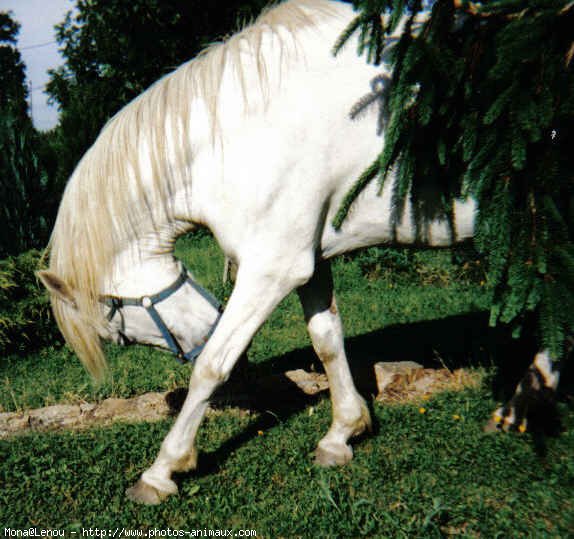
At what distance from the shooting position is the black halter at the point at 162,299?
118 inches

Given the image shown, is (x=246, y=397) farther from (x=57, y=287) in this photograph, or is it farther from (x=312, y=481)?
(x=57, y=287)

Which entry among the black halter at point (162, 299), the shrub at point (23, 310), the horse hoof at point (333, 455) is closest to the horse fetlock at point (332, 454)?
the horse hoof at point (333, 455)

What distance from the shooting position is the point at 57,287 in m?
2.99

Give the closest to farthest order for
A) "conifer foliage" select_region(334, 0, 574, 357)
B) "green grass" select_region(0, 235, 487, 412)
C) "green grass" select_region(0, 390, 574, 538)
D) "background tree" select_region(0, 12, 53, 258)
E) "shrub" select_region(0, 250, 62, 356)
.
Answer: "conifer foliage" select_region(334, 0, 574, 357), "green grass" select_region(0, 390, 574, 538), "green grass" select_region(0, 235, 487, 412), "shrub" select_region(0, 250, 62, 356), "background tree" select_region(0, 12, 53, 258)

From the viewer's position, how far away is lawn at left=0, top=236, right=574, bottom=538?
269cm

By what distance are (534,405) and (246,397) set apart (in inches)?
76.7

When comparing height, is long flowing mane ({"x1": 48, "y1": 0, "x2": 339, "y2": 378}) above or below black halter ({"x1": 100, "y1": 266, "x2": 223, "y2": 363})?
above

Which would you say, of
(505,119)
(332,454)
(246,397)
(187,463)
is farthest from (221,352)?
(505,119)

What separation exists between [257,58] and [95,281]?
1419 mm

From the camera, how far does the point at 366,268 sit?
758 cm

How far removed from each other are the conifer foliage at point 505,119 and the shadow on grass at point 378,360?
1464mm

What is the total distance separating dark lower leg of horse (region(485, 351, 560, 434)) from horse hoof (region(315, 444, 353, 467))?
90 centimetres

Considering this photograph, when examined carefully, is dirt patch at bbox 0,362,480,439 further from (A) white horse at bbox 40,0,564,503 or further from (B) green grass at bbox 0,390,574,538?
(A) white horse at bbox 40,0,564,503

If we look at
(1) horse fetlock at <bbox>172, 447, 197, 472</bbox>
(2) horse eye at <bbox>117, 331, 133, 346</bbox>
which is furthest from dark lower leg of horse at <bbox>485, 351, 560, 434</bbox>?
(2) horse eye at <bbox>117, 331, 133, 346</bbox>
